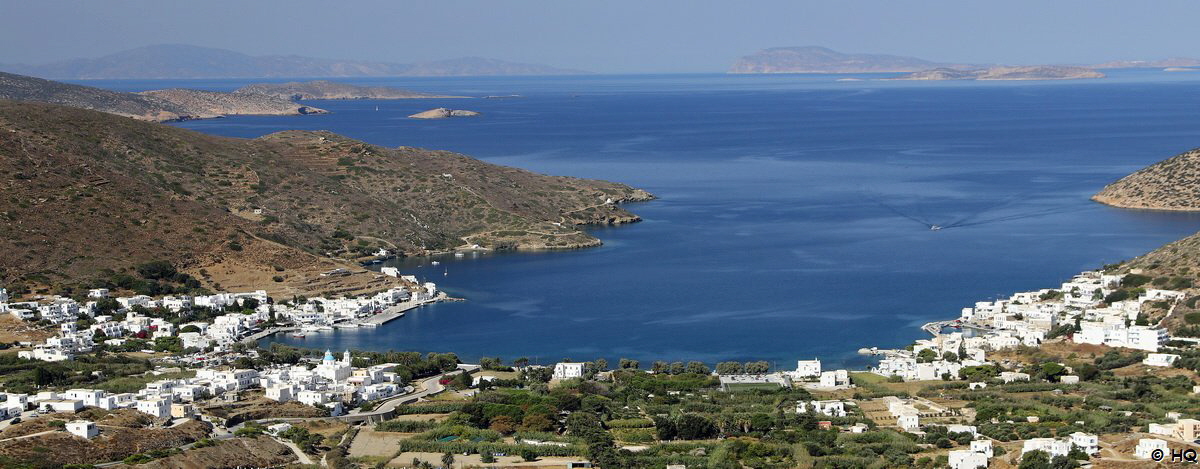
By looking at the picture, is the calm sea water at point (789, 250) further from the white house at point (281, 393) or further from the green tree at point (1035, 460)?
the green tree at point (1035, 460)

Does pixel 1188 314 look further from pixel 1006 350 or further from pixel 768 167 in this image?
pixel 768 167

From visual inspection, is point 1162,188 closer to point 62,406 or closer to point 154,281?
point 154,281

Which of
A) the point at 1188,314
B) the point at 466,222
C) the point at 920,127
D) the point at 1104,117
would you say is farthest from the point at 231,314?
the point at 1104,117

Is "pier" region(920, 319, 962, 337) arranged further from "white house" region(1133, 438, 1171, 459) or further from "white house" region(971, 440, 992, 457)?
"white house" region(1133, 438, 1171, 459)

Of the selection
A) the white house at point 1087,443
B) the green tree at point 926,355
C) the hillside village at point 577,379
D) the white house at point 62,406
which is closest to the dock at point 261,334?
the hillside village at point 577,379

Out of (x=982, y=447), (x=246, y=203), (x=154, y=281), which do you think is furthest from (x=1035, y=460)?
(x=246, y=203)

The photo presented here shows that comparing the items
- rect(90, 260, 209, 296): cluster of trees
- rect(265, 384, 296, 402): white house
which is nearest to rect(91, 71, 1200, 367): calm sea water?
rect(90, 260, 209, 296): cluster of trees
